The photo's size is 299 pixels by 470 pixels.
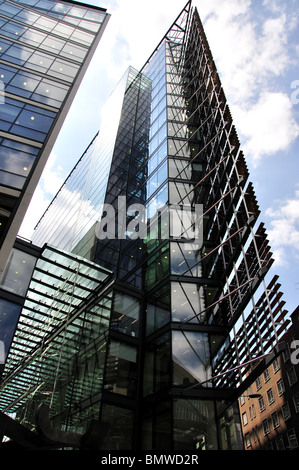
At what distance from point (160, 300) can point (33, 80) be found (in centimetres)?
1659

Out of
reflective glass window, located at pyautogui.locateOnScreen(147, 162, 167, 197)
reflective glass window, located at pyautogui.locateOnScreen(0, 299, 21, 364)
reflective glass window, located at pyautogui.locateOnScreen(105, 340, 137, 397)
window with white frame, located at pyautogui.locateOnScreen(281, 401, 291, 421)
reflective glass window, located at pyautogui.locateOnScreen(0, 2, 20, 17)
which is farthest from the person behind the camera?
window with white frame, located at pyautogui.locateOnScreen(281, 401, 291, 421)

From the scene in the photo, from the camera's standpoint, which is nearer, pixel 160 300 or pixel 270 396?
pixel 160 300

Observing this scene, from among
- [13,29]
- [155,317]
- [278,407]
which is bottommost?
[155,317]

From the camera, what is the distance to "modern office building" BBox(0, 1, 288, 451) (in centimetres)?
1639

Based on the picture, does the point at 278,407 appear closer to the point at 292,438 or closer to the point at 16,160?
the point at 292,438

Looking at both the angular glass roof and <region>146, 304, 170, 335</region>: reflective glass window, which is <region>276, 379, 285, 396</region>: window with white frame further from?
the angular glass roof

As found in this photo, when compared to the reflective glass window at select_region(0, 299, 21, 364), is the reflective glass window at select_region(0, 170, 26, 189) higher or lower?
higher

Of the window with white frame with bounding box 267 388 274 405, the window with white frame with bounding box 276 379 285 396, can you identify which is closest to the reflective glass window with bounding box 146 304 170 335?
the window with white frame with bounding box 276 379 285 396

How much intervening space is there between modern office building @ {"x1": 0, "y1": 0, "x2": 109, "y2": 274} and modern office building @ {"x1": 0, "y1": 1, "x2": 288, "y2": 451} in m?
4.36

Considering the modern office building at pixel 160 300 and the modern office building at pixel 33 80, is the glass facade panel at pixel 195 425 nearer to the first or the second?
the modern office building at pixel 160 300

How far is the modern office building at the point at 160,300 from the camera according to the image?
53.8 ft

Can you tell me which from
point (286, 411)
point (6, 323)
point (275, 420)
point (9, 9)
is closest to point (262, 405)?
point (275, 420)

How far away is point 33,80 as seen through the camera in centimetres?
2280

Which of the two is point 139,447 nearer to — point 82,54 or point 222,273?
point 222,273
